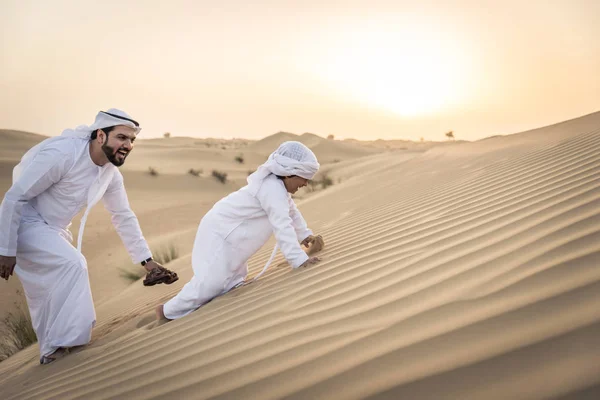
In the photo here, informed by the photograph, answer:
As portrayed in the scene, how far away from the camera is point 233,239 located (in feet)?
9.80

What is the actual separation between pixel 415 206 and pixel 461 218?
1.12m

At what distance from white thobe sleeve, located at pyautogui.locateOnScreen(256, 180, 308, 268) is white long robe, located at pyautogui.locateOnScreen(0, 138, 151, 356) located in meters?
1.32

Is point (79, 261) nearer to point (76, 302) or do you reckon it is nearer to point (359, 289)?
point (76, 302)

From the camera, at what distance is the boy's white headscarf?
3.00m

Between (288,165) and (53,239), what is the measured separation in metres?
1.72

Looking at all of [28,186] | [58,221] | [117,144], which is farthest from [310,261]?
[28,186]

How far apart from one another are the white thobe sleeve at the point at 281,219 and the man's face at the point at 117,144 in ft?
3.88

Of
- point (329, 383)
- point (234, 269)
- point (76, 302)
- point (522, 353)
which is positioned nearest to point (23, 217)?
point (76, 302)

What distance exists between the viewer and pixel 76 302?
3.00 metres

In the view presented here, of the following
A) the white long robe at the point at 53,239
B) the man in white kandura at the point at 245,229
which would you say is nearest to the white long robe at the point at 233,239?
the man in white kandura at the point at 245,229

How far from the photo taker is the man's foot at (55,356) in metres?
2.96

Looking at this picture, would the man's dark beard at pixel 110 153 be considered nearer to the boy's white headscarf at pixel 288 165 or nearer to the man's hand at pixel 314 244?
the boy's white headscarf at pixel 288 165

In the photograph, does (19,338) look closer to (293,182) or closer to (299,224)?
(299,224)

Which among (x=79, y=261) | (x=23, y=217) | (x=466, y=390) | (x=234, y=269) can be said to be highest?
(x=23, y=217)
